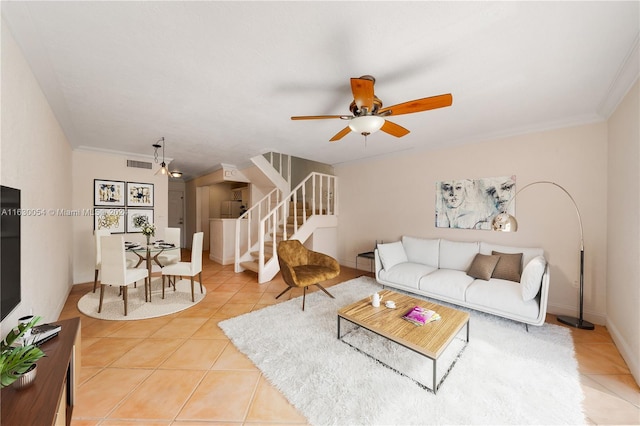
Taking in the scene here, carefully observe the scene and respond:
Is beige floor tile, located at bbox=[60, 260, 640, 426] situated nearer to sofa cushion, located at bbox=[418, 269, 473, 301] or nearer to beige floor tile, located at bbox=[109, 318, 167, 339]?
beige floor tile, located at bbox=[109, 318, 167, 339]

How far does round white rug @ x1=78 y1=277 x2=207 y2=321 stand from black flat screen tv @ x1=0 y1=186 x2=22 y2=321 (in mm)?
1516

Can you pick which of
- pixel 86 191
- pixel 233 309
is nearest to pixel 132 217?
pixel 86 191

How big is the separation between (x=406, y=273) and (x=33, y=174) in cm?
403

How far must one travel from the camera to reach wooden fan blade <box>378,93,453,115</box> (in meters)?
1.70

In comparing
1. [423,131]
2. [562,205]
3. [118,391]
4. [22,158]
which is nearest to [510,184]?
[562,205]

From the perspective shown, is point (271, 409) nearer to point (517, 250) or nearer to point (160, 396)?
point (160, 396)

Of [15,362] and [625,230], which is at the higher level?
[625,230]

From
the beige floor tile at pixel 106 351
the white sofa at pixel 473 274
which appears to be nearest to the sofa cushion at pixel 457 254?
the white sofa at pixel 473 274

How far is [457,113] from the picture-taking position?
Result: 275 centimetres

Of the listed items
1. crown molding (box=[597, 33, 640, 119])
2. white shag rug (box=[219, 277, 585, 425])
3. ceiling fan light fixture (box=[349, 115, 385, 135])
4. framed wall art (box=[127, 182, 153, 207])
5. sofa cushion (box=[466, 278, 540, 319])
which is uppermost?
crown molding (box=[597, 33, 640, 119])

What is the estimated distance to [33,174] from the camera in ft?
6.26

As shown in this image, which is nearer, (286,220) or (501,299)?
(501,299)

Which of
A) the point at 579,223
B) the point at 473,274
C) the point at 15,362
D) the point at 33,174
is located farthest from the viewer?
the point at 473,274

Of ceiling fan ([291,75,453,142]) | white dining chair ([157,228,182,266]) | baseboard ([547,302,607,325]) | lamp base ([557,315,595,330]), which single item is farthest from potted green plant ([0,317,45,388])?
baseboard ([547,302,607,325])
